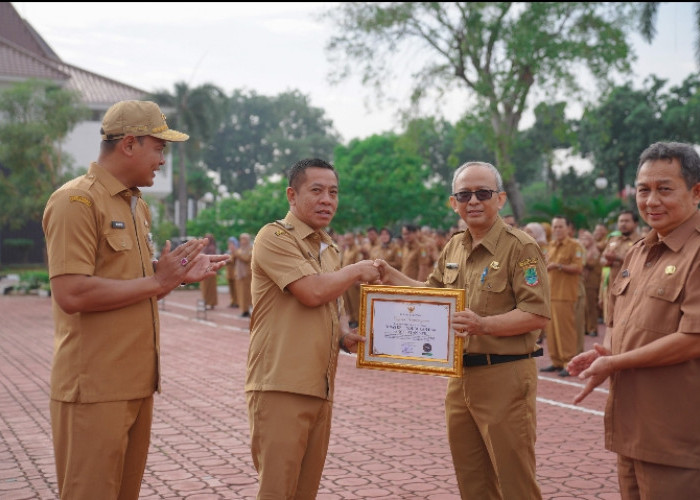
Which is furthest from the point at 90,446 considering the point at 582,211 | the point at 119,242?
the point at 582,211

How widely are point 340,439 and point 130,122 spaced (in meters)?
4.37

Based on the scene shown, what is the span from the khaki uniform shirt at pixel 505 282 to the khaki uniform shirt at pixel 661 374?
66 cm

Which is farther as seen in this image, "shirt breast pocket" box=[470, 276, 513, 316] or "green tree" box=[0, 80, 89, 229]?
"green tree" box=[0, 80, 89, 229]

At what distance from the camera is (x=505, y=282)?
3.88 meters

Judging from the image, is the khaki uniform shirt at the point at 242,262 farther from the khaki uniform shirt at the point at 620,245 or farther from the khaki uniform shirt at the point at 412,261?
the khaki uniform shirt at the point at 620,245

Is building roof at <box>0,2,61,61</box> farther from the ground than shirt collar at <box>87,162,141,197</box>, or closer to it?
farther from the ground

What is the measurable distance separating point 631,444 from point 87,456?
216 centimetres

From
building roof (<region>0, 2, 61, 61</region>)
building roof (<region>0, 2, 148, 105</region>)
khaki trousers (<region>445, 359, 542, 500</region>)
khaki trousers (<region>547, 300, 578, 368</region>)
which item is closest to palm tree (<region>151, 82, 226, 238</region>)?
building roof (<region>0, 2, 148, 105</region>)

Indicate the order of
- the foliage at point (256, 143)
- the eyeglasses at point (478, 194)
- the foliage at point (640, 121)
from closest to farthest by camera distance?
the eyeglasses at point (478, 194) < the foliage at point (640, 121) < the foliage at point (256, 143)

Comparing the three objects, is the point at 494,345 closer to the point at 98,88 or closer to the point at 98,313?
the point at 98,313

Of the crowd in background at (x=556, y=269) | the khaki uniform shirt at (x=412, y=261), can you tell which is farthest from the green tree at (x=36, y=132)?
the khaki uniform shirt at (x=412, y=261)

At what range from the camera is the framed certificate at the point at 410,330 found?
375cm

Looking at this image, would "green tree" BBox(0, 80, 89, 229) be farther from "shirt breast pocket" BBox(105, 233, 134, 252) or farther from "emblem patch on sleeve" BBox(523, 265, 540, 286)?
"emblem patch on sleeve" BBox(523, 265, 540, 286)

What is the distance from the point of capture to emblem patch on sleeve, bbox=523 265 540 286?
12.5 ft
